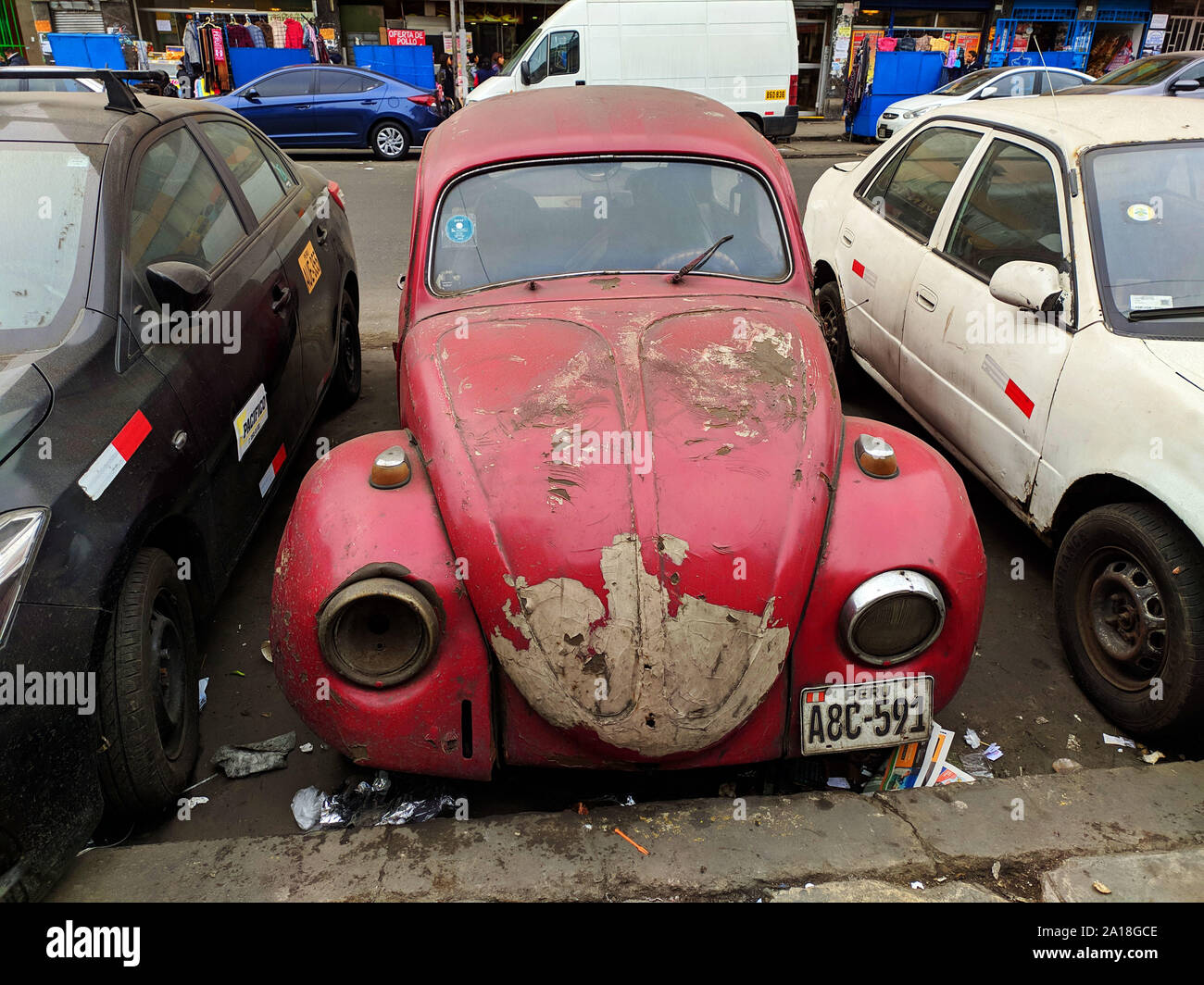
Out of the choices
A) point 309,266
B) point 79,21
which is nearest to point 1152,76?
point 309,266

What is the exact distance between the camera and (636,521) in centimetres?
237

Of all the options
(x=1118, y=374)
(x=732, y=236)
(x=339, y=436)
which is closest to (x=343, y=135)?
(x=339, y=436)

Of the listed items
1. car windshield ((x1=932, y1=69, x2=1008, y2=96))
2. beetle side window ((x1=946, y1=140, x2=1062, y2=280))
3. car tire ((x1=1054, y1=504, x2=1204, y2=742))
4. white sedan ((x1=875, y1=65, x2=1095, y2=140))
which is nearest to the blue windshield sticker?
beetle side window ((x1=946, y1=140, x2=1062, y2=280))

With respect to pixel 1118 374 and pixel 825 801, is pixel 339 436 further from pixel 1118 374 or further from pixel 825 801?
pixel 1118 374

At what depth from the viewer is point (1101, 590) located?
3.27 meters

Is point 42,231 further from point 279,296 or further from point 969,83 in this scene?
point 969,83

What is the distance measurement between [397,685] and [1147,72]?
15796 mm

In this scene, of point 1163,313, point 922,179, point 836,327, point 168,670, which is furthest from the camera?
point 836,327

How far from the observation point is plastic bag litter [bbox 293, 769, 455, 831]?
8.89 ft

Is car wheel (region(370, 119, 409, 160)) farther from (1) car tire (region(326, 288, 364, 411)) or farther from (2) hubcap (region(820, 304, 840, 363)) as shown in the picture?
(2) hubcap (region(820, 304, 840, 363))

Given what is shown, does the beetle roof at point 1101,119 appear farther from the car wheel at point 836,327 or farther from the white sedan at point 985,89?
the white sedan at point 985,89

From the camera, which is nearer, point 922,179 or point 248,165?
point 248,165
